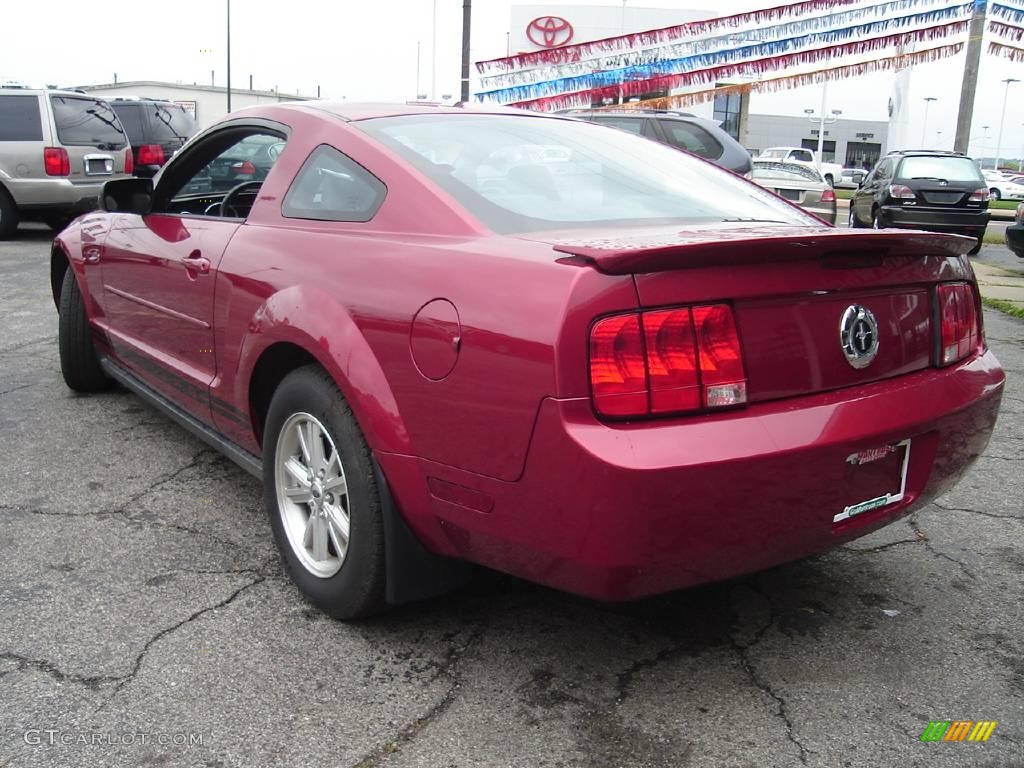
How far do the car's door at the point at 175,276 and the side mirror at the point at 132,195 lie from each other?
0.12ft

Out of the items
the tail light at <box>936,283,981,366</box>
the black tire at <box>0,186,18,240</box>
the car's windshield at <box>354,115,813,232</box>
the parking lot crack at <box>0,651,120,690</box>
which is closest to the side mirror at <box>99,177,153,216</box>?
the car's windshield at <box>354,115,813,232</box>

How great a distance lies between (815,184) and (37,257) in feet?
36.8

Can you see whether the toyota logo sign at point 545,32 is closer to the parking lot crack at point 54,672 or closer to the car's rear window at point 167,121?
the car's rear window at point 167,121

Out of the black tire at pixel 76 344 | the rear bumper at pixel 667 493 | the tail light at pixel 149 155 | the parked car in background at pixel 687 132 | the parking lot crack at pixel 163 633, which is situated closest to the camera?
the rear bumper at pixel 667 493

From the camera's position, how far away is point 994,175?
51812 millimetres

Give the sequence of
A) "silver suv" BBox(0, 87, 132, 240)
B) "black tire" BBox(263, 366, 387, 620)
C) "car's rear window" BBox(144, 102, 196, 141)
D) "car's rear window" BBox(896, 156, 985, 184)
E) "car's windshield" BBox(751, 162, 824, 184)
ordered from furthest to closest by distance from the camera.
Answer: "car's rear window" BBox(144, 102, 196, 141) → "car's windshield" BBox(751, 162, 824, 184) → "car's rear window" BBox(896, 156, 985, 184) → "silver suv" BBox(0, 87, 132, 240) → "black tire" BBox(263, 366, 387, 620)

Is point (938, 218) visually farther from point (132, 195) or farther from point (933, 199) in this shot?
point (132, 195)

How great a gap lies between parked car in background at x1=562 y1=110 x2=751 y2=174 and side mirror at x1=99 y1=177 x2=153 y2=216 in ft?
22.4

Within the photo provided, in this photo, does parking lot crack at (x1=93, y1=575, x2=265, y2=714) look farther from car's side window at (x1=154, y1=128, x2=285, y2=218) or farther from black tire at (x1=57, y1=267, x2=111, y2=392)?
black tire at (x1=57, y1=267, x2=111, y2=392)

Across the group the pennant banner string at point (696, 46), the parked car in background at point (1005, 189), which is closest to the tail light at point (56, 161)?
the pennant banner string at point (696, 46)

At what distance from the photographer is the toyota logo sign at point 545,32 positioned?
116 ft

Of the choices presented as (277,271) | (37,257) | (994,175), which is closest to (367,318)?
(277,271)

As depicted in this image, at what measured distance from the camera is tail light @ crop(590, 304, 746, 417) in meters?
1.92

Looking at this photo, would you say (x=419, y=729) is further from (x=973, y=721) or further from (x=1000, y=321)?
(x=1000, y=321)
